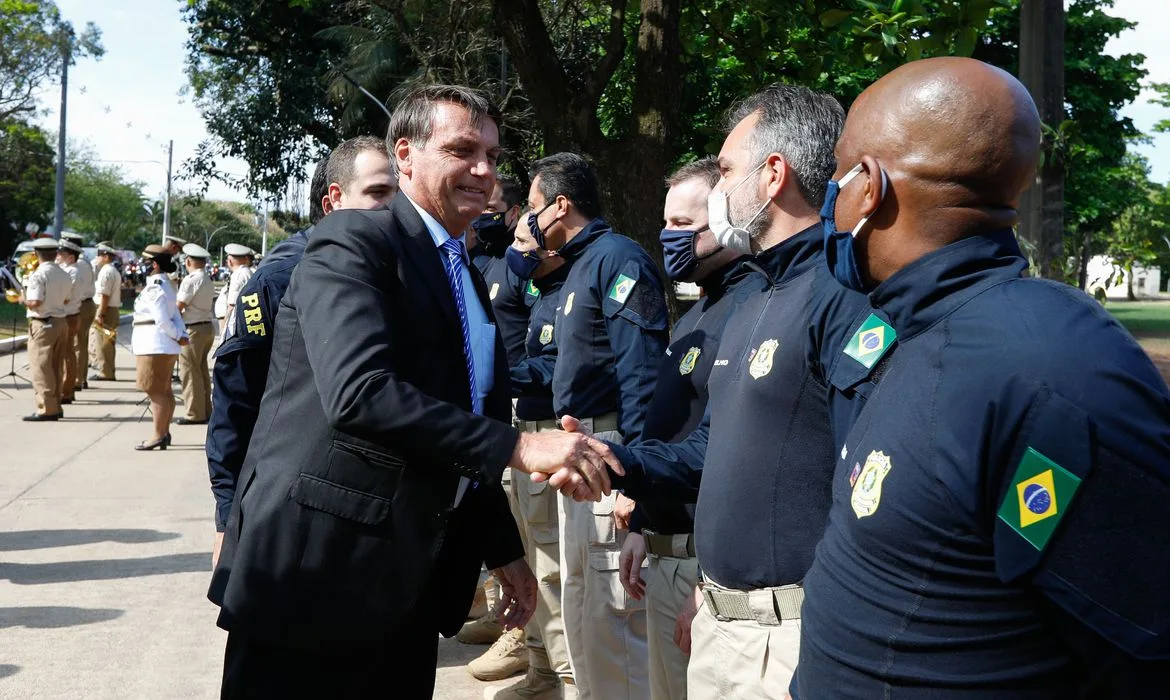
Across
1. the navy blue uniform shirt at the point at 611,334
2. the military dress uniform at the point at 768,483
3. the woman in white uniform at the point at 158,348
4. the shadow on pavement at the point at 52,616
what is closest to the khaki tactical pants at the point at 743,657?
the military dress uniform at the point at 768,483

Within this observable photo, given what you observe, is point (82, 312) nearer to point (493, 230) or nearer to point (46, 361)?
point (46, 361)

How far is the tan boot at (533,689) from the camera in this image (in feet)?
A: 17.1

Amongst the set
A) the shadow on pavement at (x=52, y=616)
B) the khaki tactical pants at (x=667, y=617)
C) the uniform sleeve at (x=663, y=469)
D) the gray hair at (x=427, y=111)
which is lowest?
the shadow on pavement at (x=52, y=616)

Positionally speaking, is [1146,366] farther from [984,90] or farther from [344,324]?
[344,324]

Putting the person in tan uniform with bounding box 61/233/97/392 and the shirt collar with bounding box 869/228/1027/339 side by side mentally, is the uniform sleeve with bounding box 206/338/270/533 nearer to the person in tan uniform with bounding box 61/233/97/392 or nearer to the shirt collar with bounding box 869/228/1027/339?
the shirt collar with bounding box 869/228/1027/339

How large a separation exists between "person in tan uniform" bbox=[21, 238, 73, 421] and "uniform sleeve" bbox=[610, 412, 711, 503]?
1195 centimetres

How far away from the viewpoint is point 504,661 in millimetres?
5586

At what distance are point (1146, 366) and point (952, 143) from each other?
456 mm

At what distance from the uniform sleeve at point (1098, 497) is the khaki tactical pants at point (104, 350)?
17545 mm

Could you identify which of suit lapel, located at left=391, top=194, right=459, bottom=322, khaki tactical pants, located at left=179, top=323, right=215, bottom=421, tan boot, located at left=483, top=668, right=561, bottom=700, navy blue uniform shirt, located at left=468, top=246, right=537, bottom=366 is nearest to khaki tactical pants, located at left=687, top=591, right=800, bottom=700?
suit lapel, located at left=391, top=194, right=459, bottom=322

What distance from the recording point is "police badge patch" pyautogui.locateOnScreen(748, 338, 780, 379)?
2.72 meters

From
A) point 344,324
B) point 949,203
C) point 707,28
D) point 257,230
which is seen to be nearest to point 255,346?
point 344,324

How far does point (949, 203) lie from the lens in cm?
180

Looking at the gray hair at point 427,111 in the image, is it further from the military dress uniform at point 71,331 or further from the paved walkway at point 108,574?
the military dress uniform at point 71,331
